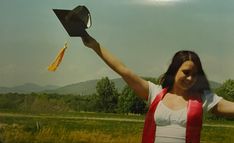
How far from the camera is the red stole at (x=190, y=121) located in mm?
1885

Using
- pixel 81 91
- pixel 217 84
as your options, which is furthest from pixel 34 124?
pixel 217 84

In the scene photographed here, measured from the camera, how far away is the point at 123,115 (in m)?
2.44

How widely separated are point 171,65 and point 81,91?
63 centimetres

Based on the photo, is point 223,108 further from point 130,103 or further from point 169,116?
point 130,103

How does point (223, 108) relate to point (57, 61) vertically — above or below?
below

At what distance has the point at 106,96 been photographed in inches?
97.9

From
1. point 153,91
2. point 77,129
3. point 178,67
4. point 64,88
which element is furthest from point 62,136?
point 178,67

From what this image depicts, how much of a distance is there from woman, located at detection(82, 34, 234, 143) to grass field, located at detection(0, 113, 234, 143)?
1.75ft

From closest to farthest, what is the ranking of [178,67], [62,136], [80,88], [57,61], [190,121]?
[190,121]
[178,67]
[57,61]
[80,88]
[62,136]

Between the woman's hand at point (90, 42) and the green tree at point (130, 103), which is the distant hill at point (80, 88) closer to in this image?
the green tree at point (130, 103)

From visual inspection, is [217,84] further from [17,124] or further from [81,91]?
[17,124]

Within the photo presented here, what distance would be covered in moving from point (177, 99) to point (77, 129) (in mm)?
856

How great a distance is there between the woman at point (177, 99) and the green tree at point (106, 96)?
420 millimetres

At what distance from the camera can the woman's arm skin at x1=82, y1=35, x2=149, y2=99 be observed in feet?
6.45
